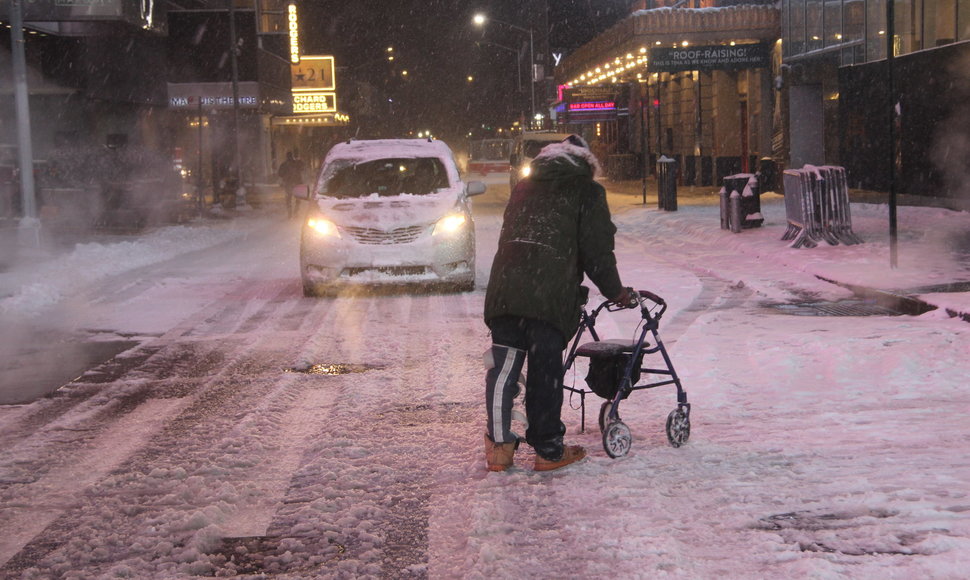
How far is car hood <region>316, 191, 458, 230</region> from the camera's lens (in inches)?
509

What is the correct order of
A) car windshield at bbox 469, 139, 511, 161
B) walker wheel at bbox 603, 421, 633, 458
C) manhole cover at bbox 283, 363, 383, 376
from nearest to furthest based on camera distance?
1. walker wheel at bbox 603, 421, 633, 458
2. manhole cover at bbox 283, 363, 383, 376
3. car windshield at bbox 469, 139, 511, 161

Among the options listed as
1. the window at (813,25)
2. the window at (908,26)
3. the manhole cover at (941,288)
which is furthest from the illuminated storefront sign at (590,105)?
the manhole cover at (941,288)

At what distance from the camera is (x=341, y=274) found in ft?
42.1

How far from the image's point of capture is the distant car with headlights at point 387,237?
12.8 m

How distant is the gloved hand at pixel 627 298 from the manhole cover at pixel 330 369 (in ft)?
11.3

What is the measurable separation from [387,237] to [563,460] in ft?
24.4

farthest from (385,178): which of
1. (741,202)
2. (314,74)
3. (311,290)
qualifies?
(314,74)

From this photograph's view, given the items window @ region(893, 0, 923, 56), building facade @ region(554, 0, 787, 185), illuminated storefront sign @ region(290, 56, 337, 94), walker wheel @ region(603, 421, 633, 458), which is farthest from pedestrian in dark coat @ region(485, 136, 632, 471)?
illuminated storefront sign @ region(290, 56, 337, 94)

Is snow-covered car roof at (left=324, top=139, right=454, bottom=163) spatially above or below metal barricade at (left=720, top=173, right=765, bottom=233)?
above

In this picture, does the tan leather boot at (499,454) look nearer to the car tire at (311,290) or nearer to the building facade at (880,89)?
the car tire at (311,290)

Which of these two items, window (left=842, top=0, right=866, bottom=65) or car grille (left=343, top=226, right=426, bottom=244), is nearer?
car grille (left=343, top=226, right=426, bottom=244)

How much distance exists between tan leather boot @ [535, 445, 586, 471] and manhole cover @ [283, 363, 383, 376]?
128 inches

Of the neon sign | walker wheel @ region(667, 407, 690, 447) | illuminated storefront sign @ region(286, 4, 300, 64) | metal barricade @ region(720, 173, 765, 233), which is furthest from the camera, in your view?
illuminated storefront sign @ region(286, 4, 300, 64)

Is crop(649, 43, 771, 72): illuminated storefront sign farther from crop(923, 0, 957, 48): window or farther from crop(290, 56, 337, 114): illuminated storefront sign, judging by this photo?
crop(290, 56, 337, 114): illuminated storefront sign
